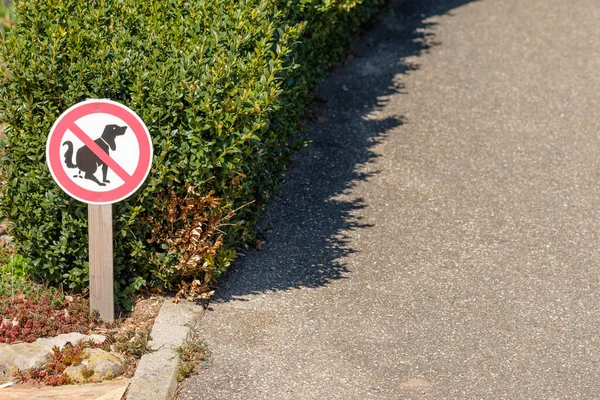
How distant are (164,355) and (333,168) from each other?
313 cm

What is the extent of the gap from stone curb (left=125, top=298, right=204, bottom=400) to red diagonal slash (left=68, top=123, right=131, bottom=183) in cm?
107

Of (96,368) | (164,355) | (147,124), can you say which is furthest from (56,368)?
(147,124)

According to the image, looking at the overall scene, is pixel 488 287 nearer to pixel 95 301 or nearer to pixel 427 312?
pixel 427 312

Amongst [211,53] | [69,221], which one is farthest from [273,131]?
[69,221]

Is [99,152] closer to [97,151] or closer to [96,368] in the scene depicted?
[97,151]

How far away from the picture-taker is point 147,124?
5.86 metres

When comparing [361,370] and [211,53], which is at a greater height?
[211,53]

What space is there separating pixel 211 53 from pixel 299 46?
1561 millimetres

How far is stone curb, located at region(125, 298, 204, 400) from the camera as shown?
5.35 m

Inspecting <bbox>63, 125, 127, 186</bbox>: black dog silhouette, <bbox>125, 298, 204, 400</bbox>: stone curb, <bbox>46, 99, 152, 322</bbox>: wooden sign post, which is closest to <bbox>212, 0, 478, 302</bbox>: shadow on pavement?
<bbox>125, 298, 204, 400</bbox>: stone curb

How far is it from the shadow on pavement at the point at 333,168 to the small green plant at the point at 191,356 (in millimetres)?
607

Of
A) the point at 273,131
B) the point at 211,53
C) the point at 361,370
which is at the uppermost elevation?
the point at 211,53

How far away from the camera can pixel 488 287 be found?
21.8 feet

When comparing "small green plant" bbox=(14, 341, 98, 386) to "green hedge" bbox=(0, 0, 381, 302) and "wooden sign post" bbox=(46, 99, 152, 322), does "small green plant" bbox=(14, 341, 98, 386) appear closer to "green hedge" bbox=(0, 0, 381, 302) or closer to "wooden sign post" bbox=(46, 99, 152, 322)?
"green hedge" bbox=(0, 0, 381, 302)
